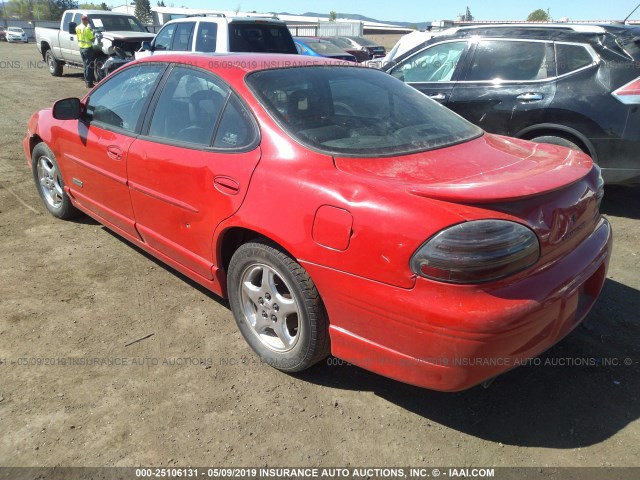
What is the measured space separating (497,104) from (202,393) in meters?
4.17

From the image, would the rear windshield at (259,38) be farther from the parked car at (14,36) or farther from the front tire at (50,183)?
the parked car at (14,36)

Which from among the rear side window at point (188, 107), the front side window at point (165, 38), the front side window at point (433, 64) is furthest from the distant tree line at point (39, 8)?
the rear side window at point (188, 107)

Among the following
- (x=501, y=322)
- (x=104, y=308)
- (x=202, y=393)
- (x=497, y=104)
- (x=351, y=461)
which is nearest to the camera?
(x=501, y=322)

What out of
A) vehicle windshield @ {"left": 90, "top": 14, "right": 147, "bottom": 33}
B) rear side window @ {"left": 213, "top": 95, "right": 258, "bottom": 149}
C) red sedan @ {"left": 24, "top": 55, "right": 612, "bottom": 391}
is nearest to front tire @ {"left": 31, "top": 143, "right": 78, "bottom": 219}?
red sedan @ {"left": 24, "top": 55, "right": 612, "bottom": 391}

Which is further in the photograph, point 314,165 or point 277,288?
point 277,288

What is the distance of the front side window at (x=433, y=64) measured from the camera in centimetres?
566

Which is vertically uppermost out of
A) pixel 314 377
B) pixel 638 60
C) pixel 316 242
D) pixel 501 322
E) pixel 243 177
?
pixel 638 60

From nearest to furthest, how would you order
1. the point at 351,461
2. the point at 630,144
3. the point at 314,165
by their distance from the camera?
the point at 351,461 → the point at 314,165 → the point at 630,144

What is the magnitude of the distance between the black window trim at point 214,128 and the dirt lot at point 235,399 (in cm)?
106

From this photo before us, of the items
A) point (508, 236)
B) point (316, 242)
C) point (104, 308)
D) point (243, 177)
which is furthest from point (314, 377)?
point (104, 308)

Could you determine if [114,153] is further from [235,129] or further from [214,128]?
[235,129]

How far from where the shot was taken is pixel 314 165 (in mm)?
2371

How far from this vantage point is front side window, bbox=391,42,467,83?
5.66 m

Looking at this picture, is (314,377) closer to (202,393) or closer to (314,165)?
(202,393)
